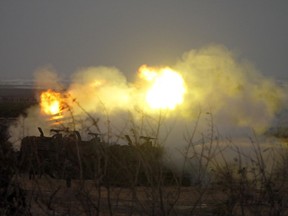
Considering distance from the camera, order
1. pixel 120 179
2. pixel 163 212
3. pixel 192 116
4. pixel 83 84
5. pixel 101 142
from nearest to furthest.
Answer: pixel 163 212 < pixel 101 142 < pixel 120 179 < pixel 192 116 < pixel 83 84

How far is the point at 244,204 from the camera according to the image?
5.24 m

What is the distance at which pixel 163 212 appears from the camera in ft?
16.5

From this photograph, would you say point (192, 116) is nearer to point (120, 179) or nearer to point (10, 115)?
point (120, 179)

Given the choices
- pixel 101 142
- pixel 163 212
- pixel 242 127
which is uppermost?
pixel 242 127

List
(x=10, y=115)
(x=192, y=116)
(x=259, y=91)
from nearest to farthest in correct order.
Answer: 1. (x=192, y=116)
2. (x=259, y=91)
3. (x=10, y=115)

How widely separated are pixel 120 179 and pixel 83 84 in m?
19.9

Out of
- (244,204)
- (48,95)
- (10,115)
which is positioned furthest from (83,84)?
(244,204)

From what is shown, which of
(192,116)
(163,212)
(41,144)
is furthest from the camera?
(192,116)

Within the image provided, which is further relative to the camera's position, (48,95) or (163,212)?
(48,95)

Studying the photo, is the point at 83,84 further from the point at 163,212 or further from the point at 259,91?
the point at 163,212

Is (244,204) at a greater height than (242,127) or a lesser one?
lesser

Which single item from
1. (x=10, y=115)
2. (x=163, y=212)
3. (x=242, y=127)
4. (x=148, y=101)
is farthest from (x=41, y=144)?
(x=10, y=115)

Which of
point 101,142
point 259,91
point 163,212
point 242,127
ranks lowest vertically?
point 163,212

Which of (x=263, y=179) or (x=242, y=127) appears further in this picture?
(x=242, y=127)
